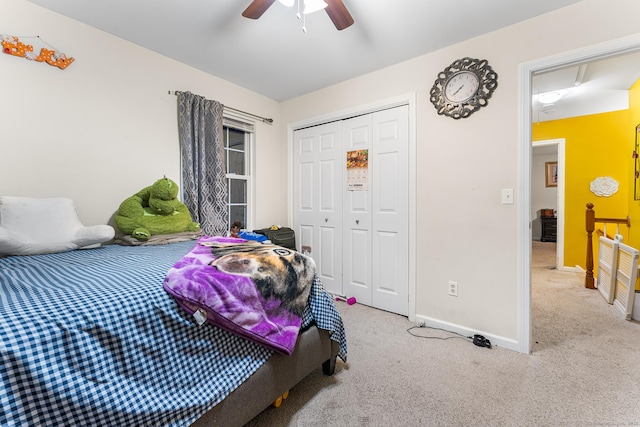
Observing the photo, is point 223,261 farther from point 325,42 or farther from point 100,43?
point 100,43

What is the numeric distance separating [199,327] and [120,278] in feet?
1.15

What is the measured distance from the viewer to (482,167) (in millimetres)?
2105

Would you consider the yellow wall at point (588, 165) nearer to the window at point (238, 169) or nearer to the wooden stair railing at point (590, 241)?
Result: the wooden stair railing at point (590, 241)

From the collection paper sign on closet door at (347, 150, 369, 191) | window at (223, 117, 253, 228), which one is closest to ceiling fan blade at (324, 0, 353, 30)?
paper sign on closet door at (347, 150, 369, 191)

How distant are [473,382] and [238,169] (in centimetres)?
284

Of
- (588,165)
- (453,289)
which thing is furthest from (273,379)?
(588,165)

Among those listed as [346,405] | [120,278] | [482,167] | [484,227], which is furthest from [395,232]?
[120,278]

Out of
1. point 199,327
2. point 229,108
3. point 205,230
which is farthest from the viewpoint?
point 229,108

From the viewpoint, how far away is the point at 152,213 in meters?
2.06

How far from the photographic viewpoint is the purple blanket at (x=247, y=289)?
99cm

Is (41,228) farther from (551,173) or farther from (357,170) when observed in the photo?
(551,173)

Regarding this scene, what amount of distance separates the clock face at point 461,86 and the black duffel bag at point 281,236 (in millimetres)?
2056

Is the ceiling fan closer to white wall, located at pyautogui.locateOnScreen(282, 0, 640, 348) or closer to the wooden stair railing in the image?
white wall, located at pyautogui.locateOnScreen(282, 0, 640, 348)

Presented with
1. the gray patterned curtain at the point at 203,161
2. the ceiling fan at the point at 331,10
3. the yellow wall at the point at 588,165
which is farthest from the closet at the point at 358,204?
the yellow wall at the point at 588,165
